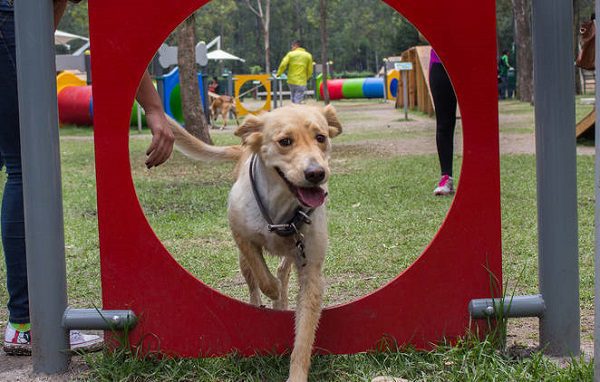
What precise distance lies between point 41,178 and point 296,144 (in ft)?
2.97

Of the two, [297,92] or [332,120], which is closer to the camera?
[332,120]

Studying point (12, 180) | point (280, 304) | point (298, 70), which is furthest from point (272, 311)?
point (298, 70)

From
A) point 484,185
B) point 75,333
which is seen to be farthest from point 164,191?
point 484,185

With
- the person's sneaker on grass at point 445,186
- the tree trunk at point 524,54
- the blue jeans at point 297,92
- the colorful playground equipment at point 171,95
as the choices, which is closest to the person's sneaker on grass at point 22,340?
the person's sneaker on grass at point 445,186

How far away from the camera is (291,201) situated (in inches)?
117

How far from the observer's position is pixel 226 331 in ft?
9.50

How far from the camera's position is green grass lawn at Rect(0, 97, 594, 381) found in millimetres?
2738

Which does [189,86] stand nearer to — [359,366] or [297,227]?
[297,227]

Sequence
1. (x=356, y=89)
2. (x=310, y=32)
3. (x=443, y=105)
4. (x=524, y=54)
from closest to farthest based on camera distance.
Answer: (x=443, y=105), (x=524, y=54), (x=356, y=89), (x=310, y=32)

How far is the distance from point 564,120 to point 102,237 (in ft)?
5.52

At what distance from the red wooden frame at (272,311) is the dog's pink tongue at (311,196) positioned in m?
0.42

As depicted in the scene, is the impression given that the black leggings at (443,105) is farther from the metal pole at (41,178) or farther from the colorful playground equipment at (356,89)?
the colorful playground equipment at (356,89)

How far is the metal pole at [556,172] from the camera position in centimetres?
270

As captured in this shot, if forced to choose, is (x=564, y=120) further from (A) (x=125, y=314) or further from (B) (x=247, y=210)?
(A) (x=125, y=314)
